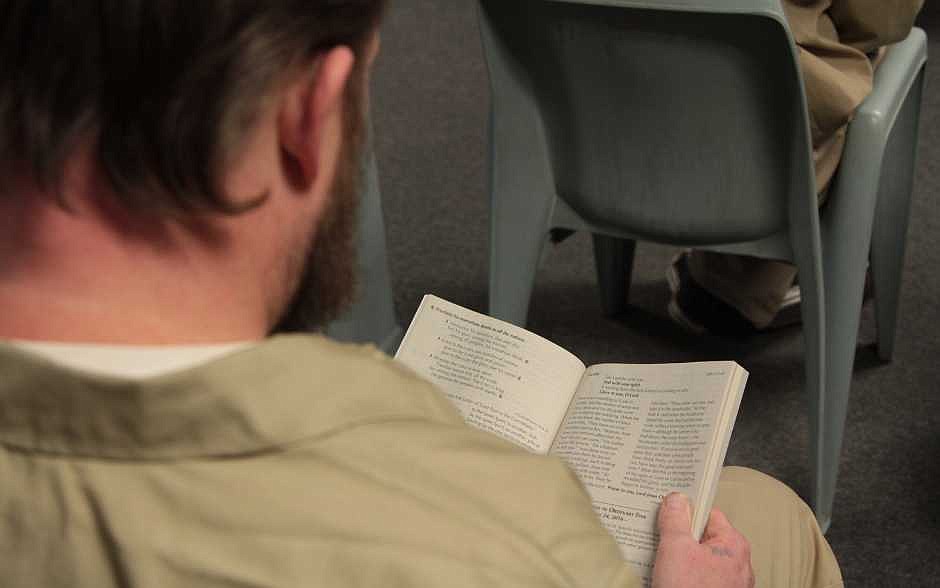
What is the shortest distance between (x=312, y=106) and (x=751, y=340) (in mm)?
1570

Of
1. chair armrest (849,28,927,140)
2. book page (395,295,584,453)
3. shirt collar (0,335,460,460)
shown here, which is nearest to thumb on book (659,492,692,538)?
book page (395,295,584,453)

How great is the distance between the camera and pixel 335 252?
701 millimetres

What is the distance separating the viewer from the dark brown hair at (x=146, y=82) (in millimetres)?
473

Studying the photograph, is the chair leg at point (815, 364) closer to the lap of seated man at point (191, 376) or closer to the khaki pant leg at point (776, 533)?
the khaki pant leg at point (776, 533)

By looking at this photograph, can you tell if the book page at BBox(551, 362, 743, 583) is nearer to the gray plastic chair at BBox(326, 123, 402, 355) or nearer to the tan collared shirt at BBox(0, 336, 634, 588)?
the tan collared shirt at BBox(0, 336, 634, 588)

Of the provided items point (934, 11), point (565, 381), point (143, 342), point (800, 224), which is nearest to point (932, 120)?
point (934, 11)

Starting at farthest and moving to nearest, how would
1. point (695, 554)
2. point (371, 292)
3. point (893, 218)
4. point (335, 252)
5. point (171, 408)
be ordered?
point (371, 292) < point (893, 218) < point (695, 554) < point (335, 252) < point (171, 408)

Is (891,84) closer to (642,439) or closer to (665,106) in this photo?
(665,106)

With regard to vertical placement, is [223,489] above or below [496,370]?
above

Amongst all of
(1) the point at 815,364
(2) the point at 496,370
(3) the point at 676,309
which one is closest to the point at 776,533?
(2) the point at 496,370

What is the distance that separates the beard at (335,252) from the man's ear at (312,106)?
0.26 feet

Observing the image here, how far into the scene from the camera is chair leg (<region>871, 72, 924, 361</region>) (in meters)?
1.72

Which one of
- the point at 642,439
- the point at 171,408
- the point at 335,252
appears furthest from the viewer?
the point at 642,439

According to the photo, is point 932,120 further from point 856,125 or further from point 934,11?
point 856,125
